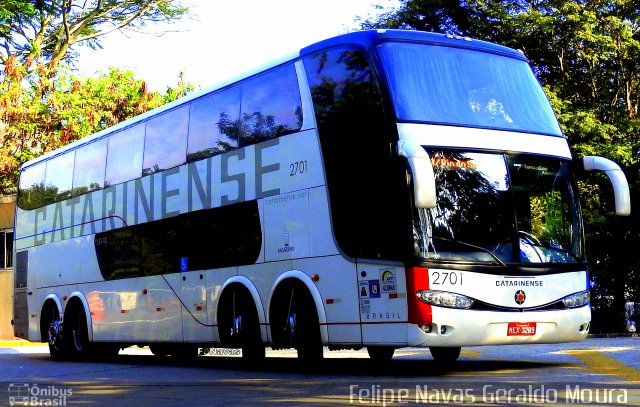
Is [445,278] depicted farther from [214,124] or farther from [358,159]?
[214,124]

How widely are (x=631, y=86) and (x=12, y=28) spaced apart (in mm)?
21183

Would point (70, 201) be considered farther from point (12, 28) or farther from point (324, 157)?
point (12, 28)

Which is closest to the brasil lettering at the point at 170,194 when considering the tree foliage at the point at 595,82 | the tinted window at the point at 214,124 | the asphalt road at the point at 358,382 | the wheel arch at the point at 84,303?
the tinted window at the point at 214,124

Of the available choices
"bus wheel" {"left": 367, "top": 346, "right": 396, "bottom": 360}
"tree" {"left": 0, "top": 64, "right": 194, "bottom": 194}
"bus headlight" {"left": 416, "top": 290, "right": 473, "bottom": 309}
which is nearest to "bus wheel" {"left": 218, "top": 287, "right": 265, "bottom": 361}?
"bus wheel" {"left": 367, "top": 346, "right": 396, "bottom": 360}

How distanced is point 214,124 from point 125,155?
3.22m

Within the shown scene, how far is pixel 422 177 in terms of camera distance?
446 inches

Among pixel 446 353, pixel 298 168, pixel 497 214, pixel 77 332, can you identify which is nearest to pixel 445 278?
pixel 497 214

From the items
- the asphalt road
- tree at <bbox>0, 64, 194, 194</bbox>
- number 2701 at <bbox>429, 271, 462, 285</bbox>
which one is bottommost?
the asphalt road

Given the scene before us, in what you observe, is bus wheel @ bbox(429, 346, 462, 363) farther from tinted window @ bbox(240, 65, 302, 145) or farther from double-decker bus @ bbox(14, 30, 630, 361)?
tinted window @ bbox(240, 65, 302, 145)

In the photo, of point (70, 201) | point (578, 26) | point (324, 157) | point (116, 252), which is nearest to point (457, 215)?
point (324, 157)

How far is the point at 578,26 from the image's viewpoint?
36.1 metres

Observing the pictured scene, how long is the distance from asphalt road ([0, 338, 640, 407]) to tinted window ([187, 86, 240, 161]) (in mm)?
3114

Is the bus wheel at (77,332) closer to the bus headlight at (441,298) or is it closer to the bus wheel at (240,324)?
the bus wheel at (240,324)

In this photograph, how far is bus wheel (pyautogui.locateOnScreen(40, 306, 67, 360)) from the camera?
2070 centimetres
